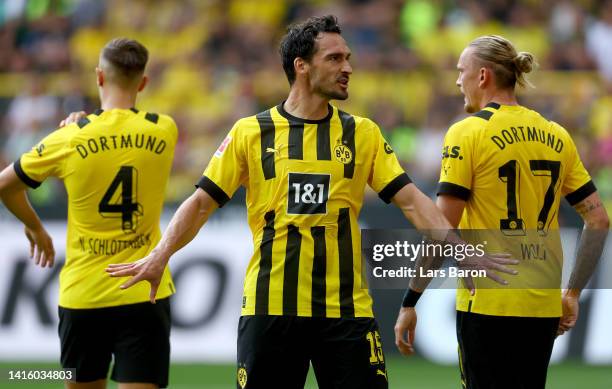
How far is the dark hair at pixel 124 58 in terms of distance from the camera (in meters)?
6.56

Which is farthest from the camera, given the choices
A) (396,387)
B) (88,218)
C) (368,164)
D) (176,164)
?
(176,164)

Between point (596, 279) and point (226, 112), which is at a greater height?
point (226, 112)

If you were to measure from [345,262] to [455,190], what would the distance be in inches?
27.3

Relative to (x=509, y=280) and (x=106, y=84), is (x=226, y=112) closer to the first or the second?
(x=106, y=84)

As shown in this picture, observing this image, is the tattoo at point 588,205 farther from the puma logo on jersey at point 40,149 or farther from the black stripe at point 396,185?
the puma logo on jersey at point 40,149

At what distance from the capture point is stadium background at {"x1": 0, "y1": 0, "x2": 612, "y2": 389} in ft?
34.1

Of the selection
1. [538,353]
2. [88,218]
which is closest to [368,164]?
[538,353]

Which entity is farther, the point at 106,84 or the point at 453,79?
the point at 453,79

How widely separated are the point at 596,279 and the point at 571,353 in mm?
737

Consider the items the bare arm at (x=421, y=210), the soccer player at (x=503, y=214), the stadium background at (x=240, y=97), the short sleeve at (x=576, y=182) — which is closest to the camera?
the bare arm at (x=421, y=210)

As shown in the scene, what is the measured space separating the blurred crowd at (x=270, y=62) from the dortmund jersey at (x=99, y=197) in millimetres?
6061

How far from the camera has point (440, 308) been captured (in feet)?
34.1

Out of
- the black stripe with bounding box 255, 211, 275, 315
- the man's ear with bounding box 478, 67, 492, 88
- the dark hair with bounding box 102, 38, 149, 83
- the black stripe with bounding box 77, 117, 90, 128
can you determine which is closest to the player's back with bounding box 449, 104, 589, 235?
the man's ear with bounding box 478, 67, 492, 88

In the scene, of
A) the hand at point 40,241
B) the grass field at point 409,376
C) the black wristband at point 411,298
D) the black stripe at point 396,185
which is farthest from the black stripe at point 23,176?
the grass field at point 409,376
